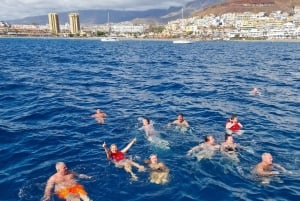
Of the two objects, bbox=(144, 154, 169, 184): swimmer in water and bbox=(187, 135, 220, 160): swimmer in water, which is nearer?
bbox=(144, 154, 169, 184): swimmer in water

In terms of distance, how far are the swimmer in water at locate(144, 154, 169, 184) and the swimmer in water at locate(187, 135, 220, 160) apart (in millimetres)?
1885

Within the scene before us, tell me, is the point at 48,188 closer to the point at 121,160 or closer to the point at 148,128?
the point at 121,160

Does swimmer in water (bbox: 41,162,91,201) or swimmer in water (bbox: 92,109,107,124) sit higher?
swimmer in water (bbox: 92,109,107,124)

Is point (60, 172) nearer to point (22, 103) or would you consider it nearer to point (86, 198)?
point (86, 198)

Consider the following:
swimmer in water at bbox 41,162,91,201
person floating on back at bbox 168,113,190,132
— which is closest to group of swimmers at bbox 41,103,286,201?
swimmer in water at bbox 41,162,91,201

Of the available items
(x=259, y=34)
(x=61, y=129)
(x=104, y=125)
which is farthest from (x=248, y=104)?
(x=259, y=34)

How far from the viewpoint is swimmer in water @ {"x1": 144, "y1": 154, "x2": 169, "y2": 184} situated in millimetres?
11844

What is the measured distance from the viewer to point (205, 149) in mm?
14352

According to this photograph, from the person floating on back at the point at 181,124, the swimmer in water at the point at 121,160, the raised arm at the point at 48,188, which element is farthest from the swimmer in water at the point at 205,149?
the raised arm at the point at 48,188

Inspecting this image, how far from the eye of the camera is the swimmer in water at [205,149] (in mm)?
13992

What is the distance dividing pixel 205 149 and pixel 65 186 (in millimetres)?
6089

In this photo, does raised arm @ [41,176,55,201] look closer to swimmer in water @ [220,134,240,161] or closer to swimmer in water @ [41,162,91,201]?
swimmer in water @ [41,162,91,201]

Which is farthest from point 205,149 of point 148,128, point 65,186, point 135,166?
point 65,186

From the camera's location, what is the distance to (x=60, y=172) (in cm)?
1177
